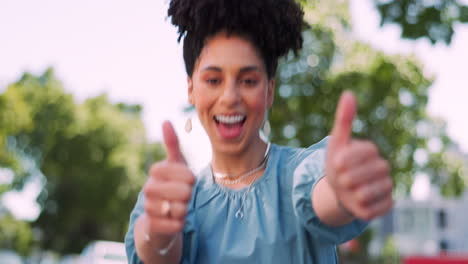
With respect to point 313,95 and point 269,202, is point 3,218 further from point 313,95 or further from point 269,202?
point 269,202

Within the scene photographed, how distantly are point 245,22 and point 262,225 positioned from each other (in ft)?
2.71

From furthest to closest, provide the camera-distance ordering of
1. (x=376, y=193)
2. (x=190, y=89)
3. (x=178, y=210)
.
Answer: (x=190, y=89) → (x=178, y=210) → (x=376, y=193)

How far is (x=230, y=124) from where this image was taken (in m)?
2.46

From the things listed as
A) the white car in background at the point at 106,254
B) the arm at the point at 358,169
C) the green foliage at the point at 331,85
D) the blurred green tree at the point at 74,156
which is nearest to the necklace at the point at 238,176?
the arm at the point at 358,169

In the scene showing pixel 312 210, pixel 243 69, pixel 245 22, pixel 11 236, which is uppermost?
pixel 245 22

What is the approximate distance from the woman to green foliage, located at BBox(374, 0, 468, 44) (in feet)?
15.2

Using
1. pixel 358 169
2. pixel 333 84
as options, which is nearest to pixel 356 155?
pixel 358 169

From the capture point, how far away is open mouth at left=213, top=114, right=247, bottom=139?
2436 mm

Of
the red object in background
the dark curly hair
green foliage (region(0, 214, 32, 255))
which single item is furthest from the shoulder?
green foliage (region(0, 214, 32, 255))

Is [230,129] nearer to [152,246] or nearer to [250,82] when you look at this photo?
[250,82]

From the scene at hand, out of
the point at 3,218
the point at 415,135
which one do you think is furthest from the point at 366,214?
the point at 3,218

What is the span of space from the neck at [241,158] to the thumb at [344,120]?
0.96 meters

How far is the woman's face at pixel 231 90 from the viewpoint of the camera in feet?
7.86

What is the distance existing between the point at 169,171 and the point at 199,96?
0.77 m
